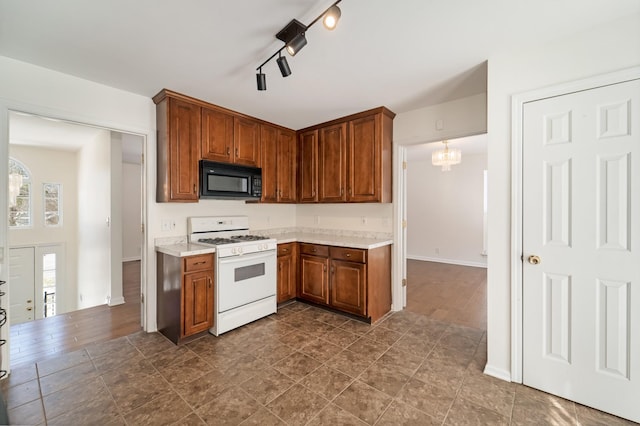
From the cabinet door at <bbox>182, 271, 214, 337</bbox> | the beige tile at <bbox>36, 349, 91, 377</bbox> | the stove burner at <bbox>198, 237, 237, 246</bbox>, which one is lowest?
the beige tile at <bbox>36, 349, 91, 377</bbox>

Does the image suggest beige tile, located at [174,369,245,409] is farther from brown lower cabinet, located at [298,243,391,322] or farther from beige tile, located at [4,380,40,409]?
brown lower cabinet, located at [298,243,391,322]

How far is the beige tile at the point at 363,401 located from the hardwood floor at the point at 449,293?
1.73m

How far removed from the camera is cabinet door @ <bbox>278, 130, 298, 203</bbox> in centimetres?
396

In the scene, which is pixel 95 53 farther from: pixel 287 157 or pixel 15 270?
pixel 15 270

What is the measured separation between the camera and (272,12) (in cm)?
167

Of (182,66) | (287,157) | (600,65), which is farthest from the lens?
(287,157)

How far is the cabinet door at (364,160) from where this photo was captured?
10.8 ft

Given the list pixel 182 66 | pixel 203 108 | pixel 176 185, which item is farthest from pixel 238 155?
pixel 182 66

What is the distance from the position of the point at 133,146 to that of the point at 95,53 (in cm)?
347

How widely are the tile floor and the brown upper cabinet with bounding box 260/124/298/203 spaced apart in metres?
1.89

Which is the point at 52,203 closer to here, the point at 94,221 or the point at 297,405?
the point at 94,221

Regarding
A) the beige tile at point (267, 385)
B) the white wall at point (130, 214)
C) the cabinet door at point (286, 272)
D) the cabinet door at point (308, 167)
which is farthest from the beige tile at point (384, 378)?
the white wall at point (130, 214)

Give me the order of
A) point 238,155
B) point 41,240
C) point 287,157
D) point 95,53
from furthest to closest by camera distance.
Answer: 1. point 41,240
2. point 287,157
3. point 238,155
4. point 95,53

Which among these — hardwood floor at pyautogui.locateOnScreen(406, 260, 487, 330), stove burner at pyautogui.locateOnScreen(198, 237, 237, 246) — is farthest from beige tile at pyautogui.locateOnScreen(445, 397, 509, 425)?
stove burner at pyautogui.locateOnScreen(198, 237, 237, 246)
